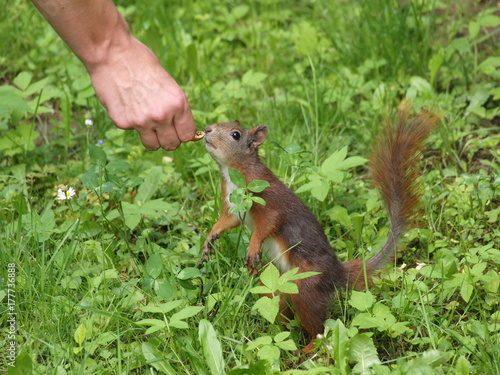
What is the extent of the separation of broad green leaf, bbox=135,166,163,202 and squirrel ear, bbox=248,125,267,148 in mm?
576

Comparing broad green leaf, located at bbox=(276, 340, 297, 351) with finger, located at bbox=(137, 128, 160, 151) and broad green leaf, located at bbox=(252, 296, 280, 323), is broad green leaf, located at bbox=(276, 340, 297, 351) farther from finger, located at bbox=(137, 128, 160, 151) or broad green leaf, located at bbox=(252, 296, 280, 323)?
finger, located at bbox=(137, 128, 160, 151)

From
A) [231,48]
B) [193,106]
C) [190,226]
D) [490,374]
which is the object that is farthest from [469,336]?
[231,48]

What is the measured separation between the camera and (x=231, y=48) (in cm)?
454

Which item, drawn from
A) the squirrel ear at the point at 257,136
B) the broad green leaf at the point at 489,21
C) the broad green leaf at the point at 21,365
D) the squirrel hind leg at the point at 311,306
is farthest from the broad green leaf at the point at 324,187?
the broad green leaf at the point at 489,21

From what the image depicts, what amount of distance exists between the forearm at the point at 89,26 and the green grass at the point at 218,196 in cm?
44

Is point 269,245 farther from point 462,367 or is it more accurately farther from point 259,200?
point 462,367

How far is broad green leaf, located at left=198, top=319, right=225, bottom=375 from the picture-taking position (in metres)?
2.13

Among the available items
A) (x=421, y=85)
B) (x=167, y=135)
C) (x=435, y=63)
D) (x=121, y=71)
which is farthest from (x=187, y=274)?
(x=435, y=63)

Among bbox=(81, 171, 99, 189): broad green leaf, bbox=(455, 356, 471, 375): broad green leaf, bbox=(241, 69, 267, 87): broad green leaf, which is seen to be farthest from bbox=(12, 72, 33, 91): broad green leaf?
bbox=(455, 356, 471, 375): broad green leaf

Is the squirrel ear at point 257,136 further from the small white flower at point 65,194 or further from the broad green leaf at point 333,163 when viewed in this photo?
the small white flower at point 65,194

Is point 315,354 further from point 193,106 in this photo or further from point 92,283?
point 193,106

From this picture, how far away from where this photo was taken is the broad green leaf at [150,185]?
3.15m

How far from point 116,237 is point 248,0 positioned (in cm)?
251

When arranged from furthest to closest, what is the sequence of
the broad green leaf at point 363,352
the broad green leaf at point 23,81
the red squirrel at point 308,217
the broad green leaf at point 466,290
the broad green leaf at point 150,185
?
the broad green leaf at point 23,81 → the broad green leaf at point 150,185 → the red squirrel at point 308,217 → the broad green leaf at point 466,290 → the broad green leaf at point 363,352
